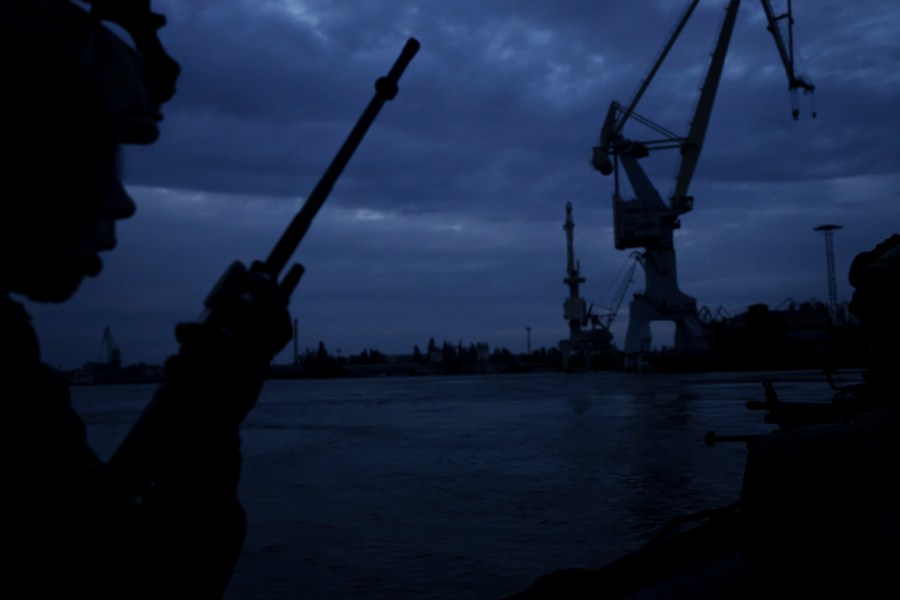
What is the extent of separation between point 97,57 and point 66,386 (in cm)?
66

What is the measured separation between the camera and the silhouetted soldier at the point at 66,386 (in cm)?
111

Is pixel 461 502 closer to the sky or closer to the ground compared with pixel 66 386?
closer to the ground

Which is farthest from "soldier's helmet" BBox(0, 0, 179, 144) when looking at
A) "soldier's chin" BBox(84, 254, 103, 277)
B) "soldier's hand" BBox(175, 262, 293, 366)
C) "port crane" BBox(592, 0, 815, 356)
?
"port crane" BBox(592, 0, 815, 356)

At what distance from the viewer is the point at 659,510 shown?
9.52 meters

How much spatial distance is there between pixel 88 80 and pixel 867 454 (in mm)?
2538

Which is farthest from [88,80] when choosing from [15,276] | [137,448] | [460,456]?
[460,456]

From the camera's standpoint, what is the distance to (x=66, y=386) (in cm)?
131

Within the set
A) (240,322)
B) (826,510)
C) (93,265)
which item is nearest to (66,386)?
(93,265)

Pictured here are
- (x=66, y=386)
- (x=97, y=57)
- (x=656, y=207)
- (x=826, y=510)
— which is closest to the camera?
(x=66, y=386)

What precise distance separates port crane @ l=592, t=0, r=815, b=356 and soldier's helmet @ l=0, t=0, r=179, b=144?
62456mm

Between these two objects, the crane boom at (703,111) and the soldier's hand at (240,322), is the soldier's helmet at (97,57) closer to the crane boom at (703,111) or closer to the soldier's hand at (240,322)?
the soldier's hand at (240,322)

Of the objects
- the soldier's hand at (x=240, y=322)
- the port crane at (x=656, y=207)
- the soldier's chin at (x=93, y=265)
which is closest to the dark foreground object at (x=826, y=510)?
the soldier's hand at (x=240, y=322)

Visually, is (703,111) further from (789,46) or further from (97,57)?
(97,57)

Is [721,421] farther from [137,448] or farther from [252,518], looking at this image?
[137,448]
